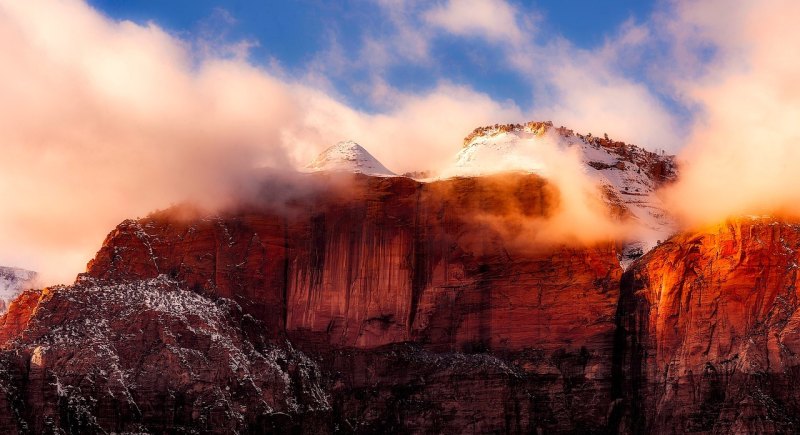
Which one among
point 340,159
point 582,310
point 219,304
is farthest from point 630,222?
point 219,304

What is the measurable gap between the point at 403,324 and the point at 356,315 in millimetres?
4027

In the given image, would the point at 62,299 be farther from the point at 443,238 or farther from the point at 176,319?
the point at 443,238

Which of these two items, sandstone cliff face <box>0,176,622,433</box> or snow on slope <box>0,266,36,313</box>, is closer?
sandstone cliff face <box>0,176,622,433</box>

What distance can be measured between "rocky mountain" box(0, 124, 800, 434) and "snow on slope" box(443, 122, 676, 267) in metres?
4.21

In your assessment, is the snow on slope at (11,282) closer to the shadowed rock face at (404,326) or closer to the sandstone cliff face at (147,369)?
the shadowed rock face at (404,326)

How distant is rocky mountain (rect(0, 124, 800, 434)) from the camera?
111m

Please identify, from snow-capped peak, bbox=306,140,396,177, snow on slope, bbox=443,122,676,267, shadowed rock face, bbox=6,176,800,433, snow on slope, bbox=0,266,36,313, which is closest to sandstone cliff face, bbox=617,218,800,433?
shadowed rock face, bbox=6,176,800,433

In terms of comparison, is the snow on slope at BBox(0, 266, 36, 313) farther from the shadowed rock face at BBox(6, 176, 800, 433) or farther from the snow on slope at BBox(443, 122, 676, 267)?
the snow on slope at BBox(443, 122, 676, 267)

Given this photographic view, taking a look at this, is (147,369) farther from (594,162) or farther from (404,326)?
(594,162)

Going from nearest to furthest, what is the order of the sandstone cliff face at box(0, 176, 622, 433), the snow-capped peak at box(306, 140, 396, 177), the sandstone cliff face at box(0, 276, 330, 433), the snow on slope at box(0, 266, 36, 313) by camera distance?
the sandstone cliff face at box(0, 276, 330, 433)
the sandstone cliff face at box(0, 176, 622, 433)
the snow-capped peak at box(306, 140, 396, 177)
the snow on slope at box(0, 266, 36, 313)

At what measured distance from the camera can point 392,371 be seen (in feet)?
399

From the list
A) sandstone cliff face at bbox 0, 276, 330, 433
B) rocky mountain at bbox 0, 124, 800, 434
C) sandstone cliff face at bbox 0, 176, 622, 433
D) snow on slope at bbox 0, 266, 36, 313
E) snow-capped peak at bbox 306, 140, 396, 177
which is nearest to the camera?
sandstone cliff face at bbox 0, 276, 330, 433

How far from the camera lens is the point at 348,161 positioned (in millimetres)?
129625

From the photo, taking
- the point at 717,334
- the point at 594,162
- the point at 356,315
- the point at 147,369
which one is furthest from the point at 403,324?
the point at 594,162
